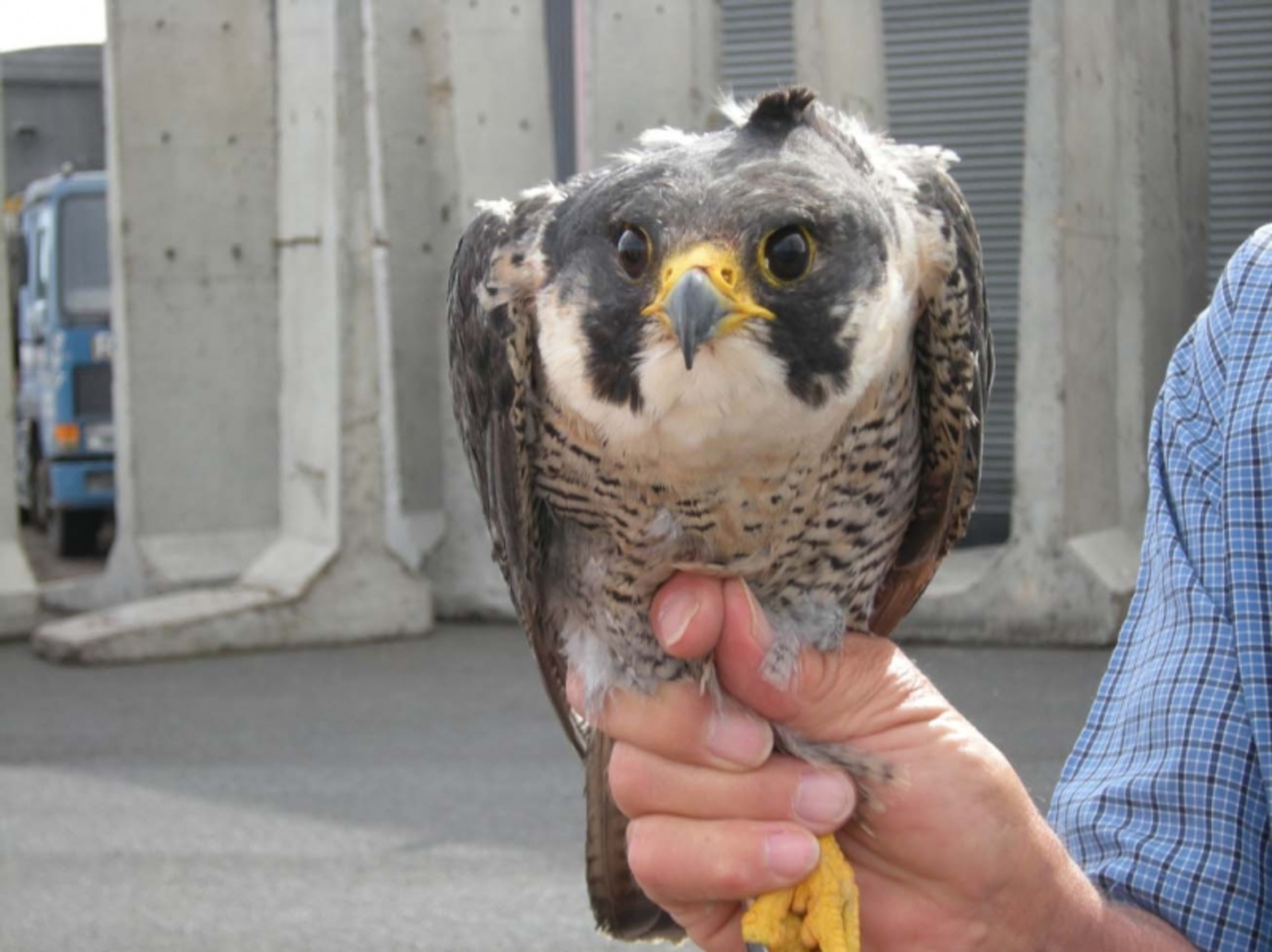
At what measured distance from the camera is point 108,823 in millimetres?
6512

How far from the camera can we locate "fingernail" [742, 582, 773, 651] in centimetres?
248

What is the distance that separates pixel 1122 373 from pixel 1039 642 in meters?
1.79

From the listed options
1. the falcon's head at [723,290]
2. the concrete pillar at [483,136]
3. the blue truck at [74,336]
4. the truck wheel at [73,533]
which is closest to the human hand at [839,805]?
the falcon's head at [723,290]

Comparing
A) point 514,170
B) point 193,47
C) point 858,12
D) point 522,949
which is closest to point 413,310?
point 514,170

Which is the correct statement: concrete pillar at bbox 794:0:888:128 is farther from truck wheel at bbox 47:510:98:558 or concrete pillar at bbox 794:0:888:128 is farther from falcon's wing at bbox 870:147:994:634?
truck wheel at bbox 47:510:98:558

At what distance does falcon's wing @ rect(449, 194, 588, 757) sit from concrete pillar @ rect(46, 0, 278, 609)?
329 inches

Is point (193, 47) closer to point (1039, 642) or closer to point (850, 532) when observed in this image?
point (1039, 642)

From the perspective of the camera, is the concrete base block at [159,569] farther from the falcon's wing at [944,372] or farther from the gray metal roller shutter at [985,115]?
the falcon's wing at [944,372]

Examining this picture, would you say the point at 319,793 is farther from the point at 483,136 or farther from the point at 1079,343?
the point at 1079,343

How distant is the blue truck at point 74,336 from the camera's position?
14.0 metres

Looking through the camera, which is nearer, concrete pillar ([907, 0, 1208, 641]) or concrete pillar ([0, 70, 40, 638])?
concrete pillar ([907, 0, 1208, 641])

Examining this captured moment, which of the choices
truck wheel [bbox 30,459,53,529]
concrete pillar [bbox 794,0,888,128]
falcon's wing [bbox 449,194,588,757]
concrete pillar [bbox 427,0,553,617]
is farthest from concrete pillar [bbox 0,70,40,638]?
falcon's wing [bbox 449,194,588,757]

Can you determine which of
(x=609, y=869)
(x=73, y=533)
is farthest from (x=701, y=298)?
(x=73, y=533)

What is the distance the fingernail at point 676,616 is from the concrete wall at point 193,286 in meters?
8.91
